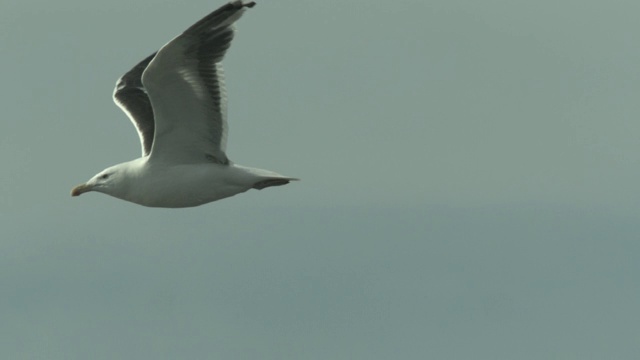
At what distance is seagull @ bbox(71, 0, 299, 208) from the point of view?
24531mm

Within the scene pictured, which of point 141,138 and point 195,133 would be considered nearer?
point 195,133

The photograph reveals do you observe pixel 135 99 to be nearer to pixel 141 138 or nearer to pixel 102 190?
pixel 141 138

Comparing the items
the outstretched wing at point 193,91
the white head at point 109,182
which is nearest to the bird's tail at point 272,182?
the outstretched wing at point 193,91

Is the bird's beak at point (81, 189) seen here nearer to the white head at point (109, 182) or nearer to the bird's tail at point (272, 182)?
the white head at point (109, 182)

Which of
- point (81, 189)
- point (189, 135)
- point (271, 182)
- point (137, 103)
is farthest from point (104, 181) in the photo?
point (137, 103)

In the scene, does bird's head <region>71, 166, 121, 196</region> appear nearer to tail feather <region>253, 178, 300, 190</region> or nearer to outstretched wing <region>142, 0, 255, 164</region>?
outstretched wing <region>142, 0, 255, 164</region>

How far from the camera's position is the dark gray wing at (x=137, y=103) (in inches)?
1126

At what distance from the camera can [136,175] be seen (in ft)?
85.9

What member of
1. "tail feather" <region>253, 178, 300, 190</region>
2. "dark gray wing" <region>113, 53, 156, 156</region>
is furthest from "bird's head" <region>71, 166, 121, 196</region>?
"tail feather" <region>253, 178, 300, 190</region>

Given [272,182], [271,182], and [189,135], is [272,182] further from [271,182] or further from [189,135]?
[189,135]

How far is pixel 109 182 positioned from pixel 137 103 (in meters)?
3.30

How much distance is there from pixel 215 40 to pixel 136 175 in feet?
9.54

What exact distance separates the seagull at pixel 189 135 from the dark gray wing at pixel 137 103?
1.82 meters

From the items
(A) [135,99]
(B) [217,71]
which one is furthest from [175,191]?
(A) [135,99]
